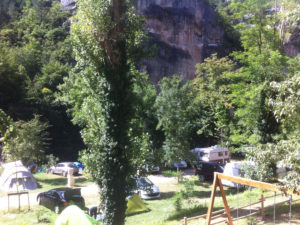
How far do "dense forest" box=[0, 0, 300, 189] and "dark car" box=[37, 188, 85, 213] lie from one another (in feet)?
10.7

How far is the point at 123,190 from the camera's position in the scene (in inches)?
351

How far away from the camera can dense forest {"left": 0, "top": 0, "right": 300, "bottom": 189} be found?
6.56 metres

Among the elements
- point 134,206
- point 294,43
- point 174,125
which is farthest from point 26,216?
point 294,43

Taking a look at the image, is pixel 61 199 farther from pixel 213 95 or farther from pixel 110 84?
pixel 213 95

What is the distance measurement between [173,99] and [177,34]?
28237 millimetres

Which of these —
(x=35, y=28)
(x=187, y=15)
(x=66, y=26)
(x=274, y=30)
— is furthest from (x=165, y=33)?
(x=274, y=30)

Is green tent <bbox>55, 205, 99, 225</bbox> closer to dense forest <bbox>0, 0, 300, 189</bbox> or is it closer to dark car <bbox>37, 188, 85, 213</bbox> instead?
dense forest <bbox>0, 0, 300, 189</bbox>

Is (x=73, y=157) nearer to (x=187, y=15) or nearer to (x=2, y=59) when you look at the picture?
(x=2, y=59)

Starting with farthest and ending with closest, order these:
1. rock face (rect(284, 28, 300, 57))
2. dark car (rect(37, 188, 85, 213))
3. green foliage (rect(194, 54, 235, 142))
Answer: rock face (rect(284, 28, 300, 57)) < green foliage (rect(194, 54, 235, 142)) < dark car (rect(37, 188, 85, 213))

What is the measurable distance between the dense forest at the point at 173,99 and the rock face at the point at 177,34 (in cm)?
724

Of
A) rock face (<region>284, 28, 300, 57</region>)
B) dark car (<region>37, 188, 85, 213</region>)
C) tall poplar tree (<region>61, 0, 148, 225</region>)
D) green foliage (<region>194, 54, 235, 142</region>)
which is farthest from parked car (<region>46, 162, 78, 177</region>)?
rock face (<region>284, 28, 300, 57</region>)

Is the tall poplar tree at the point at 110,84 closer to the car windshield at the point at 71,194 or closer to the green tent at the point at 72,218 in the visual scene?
the car windshield at the point at 71,194

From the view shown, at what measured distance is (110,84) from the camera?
9.08 m

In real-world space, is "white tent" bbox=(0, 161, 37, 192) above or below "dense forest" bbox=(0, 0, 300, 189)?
below
